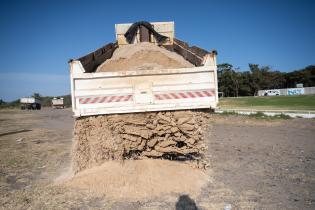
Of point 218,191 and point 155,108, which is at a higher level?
point 155,108

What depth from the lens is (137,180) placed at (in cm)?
494

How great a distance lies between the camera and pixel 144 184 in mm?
4902

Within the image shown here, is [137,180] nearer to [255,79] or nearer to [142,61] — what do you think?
[142,61]

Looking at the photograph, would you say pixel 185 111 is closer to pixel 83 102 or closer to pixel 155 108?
pixel 155 108

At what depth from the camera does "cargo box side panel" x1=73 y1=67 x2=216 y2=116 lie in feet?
16.2

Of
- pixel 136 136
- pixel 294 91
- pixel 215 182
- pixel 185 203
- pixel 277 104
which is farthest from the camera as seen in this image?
pixel 294 91

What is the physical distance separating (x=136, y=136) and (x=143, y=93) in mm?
747

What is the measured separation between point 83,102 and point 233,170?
3.50 metres

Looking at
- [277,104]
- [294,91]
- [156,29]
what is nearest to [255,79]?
[294,91]

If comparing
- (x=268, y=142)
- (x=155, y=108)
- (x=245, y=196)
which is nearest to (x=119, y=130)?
(x=155, y=108)

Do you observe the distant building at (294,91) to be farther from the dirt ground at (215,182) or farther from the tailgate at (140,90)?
the tailgate at (140,90)

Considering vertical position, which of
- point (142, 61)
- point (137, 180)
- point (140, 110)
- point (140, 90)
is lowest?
point (137, 180)

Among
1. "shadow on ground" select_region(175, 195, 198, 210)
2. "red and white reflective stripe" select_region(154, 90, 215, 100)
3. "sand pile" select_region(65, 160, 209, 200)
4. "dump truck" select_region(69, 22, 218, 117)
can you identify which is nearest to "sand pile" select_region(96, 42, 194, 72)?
"dump truck" select_region(69, 22, 218, 117)

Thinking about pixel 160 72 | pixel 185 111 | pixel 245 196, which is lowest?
pixel 245 196
